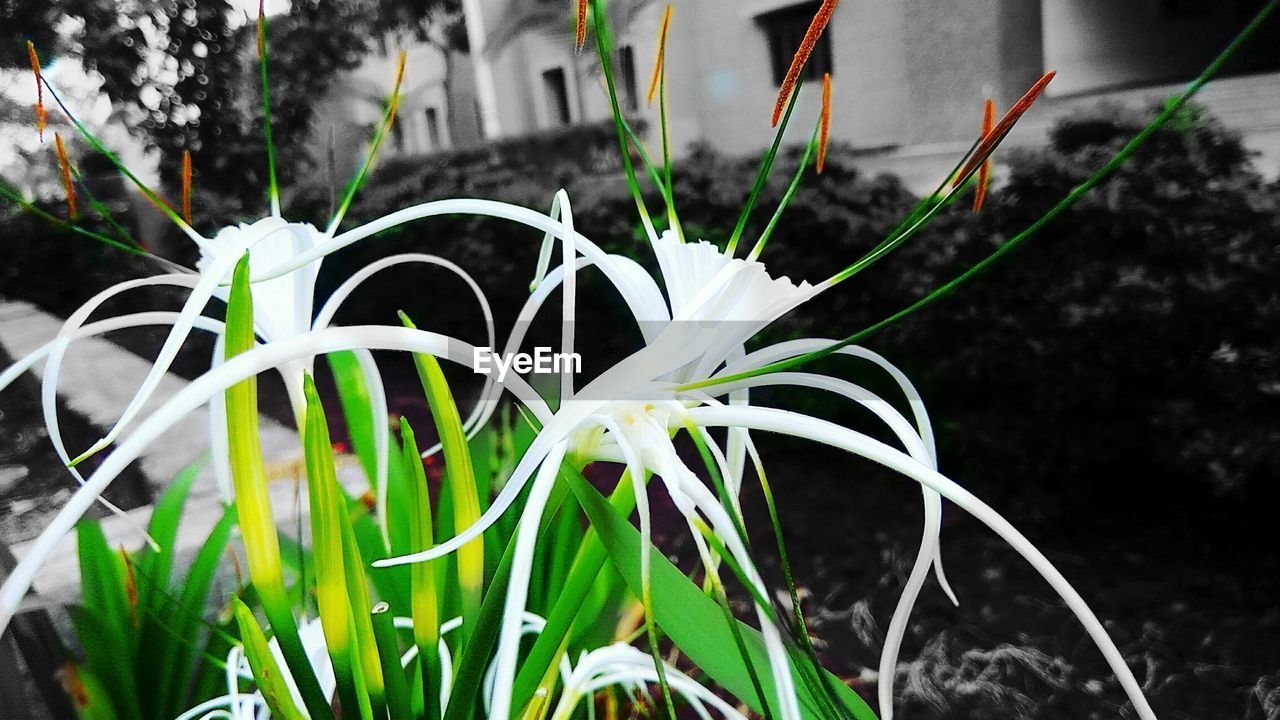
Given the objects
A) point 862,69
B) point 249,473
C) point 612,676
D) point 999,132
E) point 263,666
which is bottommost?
point 612,676

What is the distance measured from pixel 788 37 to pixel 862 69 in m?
0.16

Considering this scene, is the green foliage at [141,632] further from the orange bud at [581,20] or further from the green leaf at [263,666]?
the orange bud at [581,20]

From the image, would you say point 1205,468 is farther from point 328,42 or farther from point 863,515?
point 328,42

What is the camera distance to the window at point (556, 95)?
1.83 meters

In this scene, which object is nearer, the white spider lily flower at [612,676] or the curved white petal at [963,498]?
the curved white petal at [963,498]

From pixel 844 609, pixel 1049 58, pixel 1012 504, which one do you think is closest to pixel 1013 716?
pixel 844 609

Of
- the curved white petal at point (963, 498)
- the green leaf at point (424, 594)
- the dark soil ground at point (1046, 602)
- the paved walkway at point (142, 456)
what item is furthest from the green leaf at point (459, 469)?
the dark soil ground at point (1046, 602)

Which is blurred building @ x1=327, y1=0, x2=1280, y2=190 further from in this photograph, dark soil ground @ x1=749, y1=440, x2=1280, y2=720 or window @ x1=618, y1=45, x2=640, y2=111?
dark soil ground @ x1=749, y1=440, x2=1280, y2=720

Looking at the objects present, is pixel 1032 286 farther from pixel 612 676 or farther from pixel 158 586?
pixel 158 586

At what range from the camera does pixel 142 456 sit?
3.15 feet

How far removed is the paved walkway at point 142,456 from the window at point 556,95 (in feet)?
3.45

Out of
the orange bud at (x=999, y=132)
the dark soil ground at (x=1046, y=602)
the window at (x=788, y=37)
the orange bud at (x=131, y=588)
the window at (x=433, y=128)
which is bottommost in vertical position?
the dark soil ground at (x=1046, y=602)

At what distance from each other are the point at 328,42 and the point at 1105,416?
167cm

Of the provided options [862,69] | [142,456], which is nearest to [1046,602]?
[862,69]
